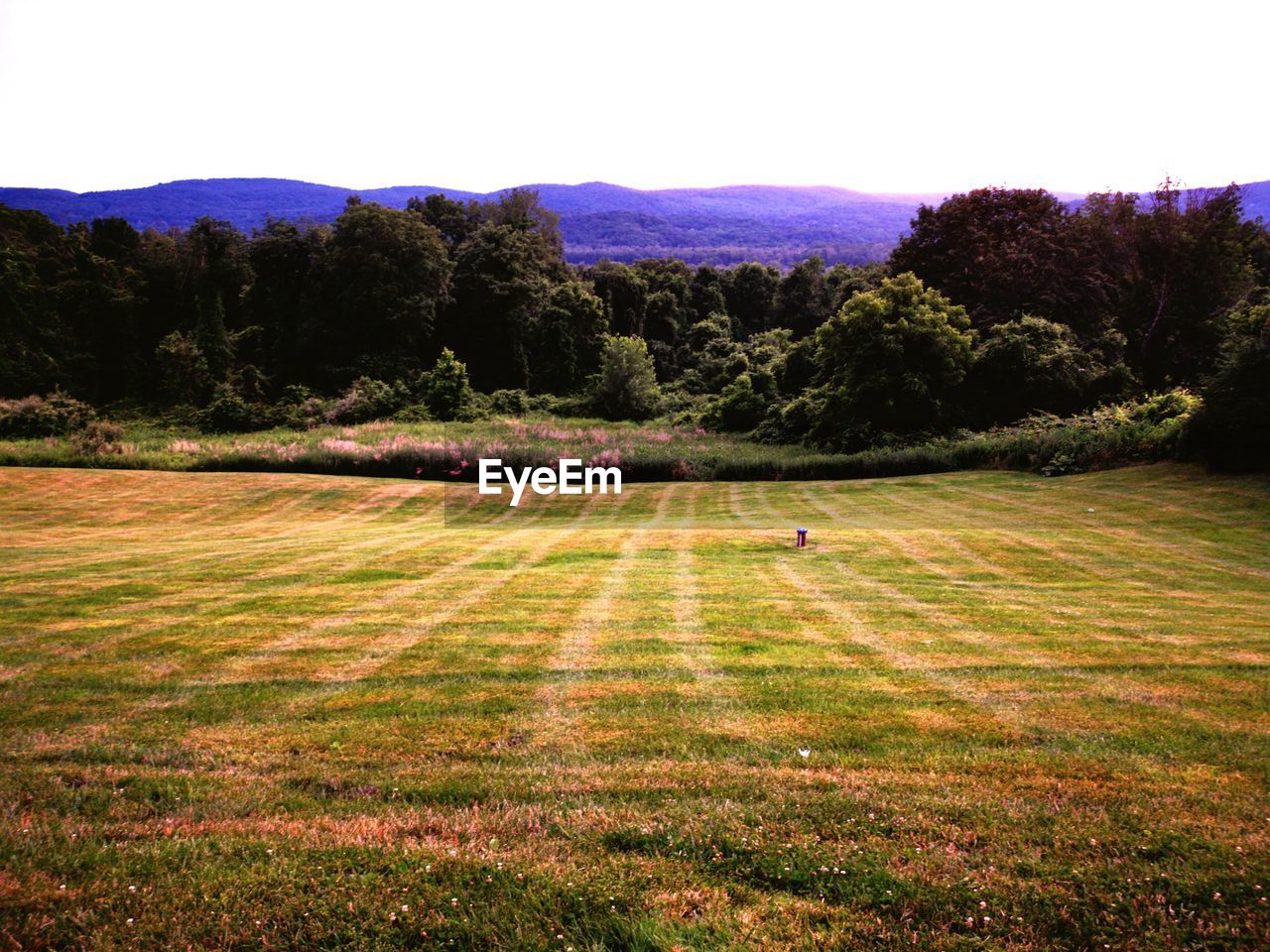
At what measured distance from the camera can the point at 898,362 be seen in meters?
35.2

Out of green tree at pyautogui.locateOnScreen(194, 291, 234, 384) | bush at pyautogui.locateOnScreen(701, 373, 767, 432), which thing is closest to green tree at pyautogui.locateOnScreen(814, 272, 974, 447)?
bush at pyautogui.locateOnScreen(701, 373, 767, 432)

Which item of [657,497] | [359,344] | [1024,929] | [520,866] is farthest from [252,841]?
[359,344]

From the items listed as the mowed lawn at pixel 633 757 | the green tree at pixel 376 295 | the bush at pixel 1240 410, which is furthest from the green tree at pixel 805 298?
the mowed lawn at pixel 633 757

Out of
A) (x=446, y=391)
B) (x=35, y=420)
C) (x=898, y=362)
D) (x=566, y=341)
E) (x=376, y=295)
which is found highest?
(x=376, y=295)

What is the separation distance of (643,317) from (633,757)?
245ft

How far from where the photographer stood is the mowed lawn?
133 inches

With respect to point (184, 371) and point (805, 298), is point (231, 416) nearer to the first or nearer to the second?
point (184, 371)

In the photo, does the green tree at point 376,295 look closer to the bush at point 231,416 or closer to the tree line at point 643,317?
the tree line at point 643,317

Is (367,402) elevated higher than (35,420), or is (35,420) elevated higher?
(367,402)

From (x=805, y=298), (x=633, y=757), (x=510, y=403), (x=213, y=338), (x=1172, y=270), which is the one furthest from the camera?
(x=805, y=298)

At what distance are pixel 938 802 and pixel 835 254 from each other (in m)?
163

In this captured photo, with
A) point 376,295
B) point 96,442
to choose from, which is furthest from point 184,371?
point 96,442

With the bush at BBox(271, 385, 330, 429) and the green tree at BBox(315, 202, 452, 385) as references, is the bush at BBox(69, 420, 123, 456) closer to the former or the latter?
the bush at BBox(271, 385, 330, 429)

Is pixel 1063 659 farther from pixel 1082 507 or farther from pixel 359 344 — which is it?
pixel 359 344
